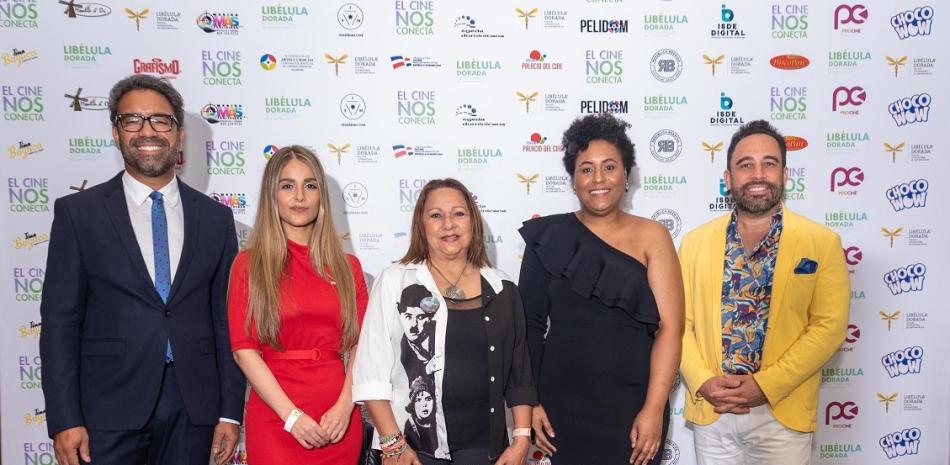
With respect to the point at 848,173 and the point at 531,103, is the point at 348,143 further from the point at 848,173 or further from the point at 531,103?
the point at 848,173

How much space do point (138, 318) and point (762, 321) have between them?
223 cm

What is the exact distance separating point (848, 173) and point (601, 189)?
1778mm

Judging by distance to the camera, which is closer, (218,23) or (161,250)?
(161,250)

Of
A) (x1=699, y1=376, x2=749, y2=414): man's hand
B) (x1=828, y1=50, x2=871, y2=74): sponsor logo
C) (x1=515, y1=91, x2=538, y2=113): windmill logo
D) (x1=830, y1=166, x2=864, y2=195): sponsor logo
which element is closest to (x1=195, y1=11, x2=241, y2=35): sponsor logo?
(x1=515, y1=91, x2=538, y2=113): windmill logo

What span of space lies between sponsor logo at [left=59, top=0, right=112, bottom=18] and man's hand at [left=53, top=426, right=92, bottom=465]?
79.4 inches

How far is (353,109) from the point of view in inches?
120

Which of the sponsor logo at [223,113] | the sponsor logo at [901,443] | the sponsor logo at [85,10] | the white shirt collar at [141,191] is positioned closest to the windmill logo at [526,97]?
the sponsor logo at [223,113]

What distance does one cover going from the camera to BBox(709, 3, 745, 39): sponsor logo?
3.12 m

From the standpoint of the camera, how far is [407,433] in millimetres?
1985

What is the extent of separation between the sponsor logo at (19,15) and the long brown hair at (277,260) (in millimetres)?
1810

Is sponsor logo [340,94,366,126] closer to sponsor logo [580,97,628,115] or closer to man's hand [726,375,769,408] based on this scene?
sponsor logo [580,97,628,115]

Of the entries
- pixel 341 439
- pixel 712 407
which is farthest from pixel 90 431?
pixel 712 407

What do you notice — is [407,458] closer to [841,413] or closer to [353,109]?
[353,109]

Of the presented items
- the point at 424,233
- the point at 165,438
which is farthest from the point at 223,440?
the point at 424,233
